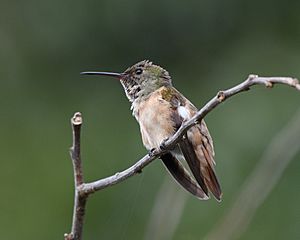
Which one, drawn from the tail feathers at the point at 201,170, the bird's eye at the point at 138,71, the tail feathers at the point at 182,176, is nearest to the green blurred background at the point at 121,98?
the bird's eye at the point at 138,71

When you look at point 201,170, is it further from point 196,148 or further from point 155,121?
point 155,121

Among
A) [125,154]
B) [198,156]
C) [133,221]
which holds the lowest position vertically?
[133,221]

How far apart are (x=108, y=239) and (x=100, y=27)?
94.5 inches

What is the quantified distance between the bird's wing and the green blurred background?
1484mm

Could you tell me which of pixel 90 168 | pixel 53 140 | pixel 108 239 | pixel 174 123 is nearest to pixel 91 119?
pixel 53 140

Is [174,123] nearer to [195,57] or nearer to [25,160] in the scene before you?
[25,160]

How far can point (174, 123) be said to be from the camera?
300 centimetres

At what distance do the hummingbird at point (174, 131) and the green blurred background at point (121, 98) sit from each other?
1.35m

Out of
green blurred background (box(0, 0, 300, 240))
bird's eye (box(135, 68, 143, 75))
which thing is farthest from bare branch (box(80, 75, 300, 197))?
green blurred background (box(0, 0, 300, 240))

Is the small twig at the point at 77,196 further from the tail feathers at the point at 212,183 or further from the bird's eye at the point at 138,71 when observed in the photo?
the bird's eye at the point at 138,71

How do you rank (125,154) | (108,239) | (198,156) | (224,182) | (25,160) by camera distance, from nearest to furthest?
(198,156)
(108,239)
(224,182)
(125,154)
(25,160)

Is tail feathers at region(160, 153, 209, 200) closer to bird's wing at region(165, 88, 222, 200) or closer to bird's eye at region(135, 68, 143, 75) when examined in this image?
bird's wing at region(165, 88, 222, 200)

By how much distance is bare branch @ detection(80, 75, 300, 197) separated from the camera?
171 cm

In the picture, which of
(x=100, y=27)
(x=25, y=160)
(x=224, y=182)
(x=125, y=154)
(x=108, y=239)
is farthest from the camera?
(x=100, y=27)
